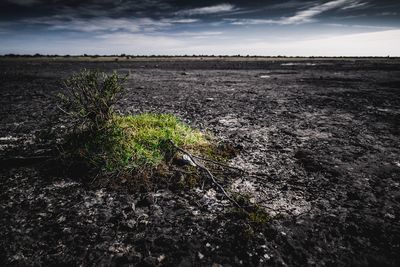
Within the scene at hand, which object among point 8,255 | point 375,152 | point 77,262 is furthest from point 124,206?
point 375,152

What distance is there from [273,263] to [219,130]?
13.6 feet

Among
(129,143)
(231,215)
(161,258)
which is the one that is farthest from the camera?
(129,143)

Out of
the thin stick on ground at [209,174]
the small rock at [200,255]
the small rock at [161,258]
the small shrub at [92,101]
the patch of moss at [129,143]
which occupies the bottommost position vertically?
the small rock at [161,258]

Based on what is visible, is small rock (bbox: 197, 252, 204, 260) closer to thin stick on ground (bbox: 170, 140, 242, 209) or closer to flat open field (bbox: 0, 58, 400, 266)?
flat open field (bbox: 0, 58, 400, 266)

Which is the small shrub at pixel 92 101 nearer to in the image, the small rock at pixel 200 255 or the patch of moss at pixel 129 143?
the patch of moss at pixel 129 143

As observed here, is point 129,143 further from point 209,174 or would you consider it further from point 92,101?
point 209,174

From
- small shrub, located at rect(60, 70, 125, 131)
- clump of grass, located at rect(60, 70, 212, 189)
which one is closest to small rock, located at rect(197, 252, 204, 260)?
clump of grass, located at rect(60, 70, 212, 189)

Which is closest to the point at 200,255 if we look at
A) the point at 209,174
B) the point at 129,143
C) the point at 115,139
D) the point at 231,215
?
the point at 231,215

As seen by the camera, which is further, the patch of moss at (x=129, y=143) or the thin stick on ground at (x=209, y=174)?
the patch of moss at (x=129, y=143)

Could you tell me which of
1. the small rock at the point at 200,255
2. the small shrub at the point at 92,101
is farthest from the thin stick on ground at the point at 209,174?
the small shrub at the point at 92,101

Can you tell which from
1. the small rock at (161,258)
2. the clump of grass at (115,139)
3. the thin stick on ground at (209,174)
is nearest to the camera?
the small rock at (161,258)

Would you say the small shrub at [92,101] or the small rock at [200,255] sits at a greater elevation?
the small shrub at [92,101]

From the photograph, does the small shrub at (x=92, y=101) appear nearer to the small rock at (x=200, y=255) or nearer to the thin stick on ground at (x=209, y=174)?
the thin stick on ground at (x=209, y=174)

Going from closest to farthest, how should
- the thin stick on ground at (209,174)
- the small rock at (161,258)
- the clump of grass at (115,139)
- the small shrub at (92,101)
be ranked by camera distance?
the small rock at (161,258)
the thin stick on ground at (209,174)
the clump of grass at (115,139)
the small shrub at (92,101)
